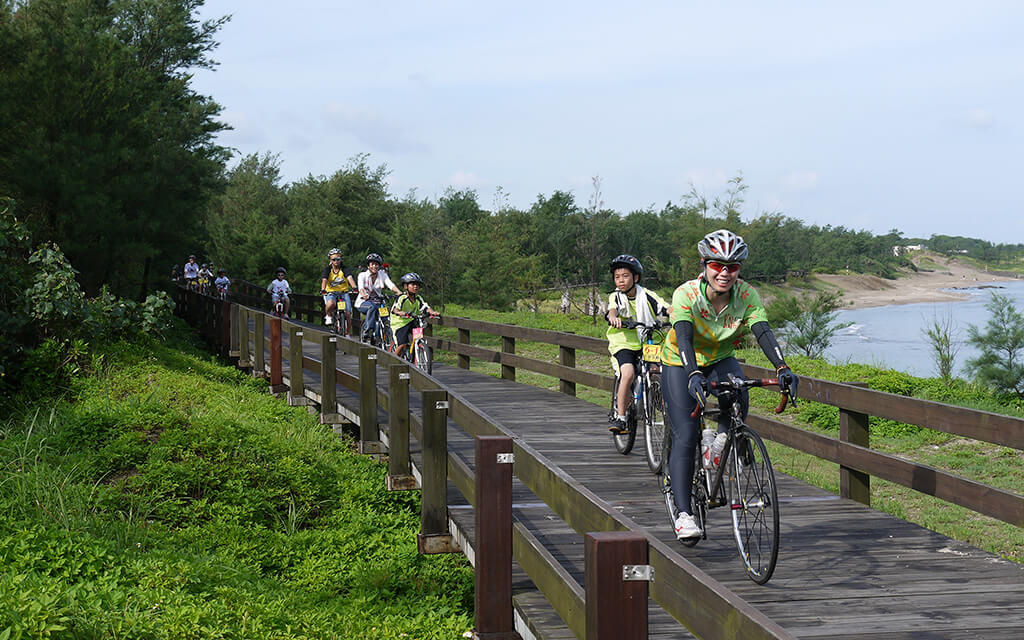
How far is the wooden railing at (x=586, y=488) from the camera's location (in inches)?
121

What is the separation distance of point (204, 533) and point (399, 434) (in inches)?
115

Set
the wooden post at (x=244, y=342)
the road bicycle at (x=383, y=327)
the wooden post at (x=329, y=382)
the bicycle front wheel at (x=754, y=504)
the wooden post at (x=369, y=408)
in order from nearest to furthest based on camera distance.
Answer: the bicycle front wheel at (x=754, y=504)
the wooden post at (x=369, y=408)
the wooden post at (x=329, y=382)
the road bicycle at (x=383, y=327)
the wooden post at (x=244, y=342)

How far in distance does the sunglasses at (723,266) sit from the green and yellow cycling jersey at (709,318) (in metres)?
0.15

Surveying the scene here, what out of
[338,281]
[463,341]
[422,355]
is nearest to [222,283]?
[338,281]

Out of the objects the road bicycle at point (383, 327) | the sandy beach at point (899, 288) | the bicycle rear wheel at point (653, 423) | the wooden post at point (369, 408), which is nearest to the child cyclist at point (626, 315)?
the bicycle rear wheel at point (653, 423)

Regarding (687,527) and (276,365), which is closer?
(687,527)

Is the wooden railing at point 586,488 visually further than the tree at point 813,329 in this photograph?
No

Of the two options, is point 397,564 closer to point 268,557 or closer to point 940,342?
point 268,557

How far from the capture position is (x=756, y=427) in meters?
8.68

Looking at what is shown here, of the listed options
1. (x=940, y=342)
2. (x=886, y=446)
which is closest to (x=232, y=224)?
(x=940, y=342)

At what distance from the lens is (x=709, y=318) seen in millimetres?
5781

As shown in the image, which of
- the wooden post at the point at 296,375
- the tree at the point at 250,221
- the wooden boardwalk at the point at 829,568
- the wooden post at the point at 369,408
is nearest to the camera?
the wooden boardwalk at the point at 829,568

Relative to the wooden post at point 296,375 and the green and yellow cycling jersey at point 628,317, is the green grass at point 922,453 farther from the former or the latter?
the wooden post at point 296,375

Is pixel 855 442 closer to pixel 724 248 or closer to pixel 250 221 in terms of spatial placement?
pixel 724 248
